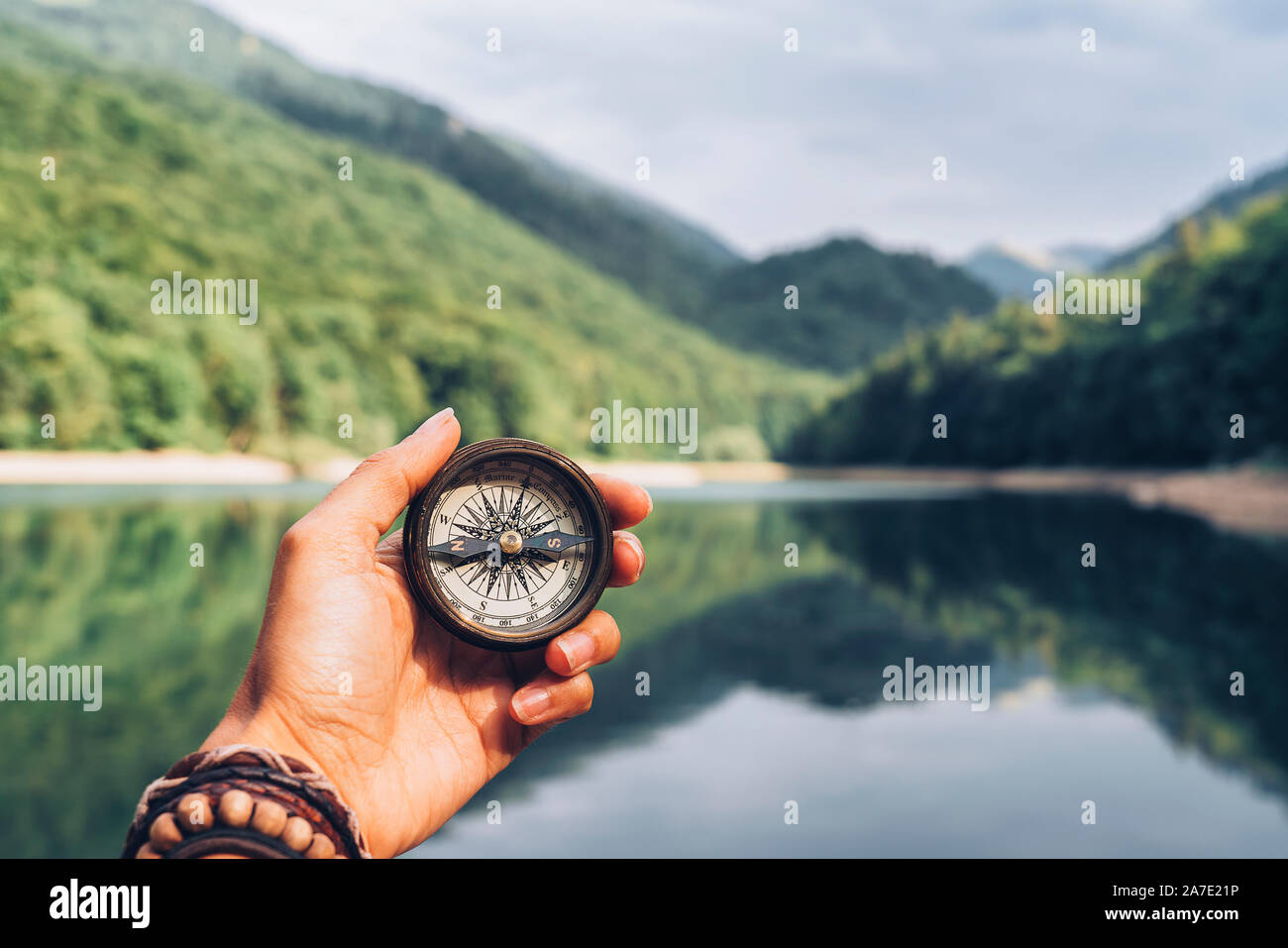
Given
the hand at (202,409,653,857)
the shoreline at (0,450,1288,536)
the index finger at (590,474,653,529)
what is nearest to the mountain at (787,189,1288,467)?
the shoreline at (0,450,1288,536)

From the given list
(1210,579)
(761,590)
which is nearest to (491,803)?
(761,590)

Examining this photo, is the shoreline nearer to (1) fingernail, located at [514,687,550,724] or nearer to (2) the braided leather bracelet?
(1) fingernail, located at [514,687,550,724]

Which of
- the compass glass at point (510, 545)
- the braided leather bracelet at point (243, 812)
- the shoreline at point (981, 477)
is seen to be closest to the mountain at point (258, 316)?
the shoreline at point (981, 477)

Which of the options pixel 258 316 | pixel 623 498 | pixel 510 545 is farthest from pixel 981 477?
pixel 510 545

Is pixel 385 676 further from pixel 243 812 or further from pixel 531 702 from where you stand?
pixel 243 812

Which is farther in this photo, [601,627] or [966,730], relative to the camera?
[966,730]
